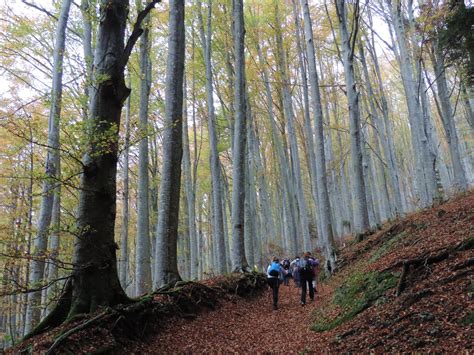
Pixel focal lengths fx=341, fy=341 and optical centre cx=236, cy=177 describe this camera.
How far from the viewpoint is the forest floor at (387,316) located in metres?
3.42

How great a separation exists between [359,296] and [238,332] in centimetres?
243

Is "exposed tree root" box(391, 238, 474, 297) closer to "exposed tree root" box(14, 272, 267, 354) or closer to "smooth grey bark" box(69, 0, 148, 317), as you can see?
"exposed tree root" box(14, 272, 267, 354)

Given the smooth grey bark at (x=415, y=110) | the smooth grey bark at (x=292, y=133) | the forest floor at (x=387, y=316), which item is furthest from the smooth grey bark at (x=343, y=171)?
the forest floor at (x=387, y=316)

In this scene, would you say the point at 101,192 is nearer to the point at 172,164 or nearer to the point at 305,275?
the point at 172,164

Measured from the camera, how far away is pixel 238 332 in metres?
6.61

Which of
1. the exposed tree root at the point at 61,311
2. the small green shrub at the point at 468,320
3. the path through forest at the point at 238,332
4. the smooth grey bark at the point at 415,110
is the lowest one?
the path through forest at the point at 238,332

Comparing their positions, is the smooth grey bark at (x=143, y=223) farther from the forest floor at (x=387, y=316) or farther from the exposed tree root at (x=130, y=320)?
the forest floor at (x=387, y=316)

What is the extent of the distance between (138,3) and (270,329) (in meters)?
9.25

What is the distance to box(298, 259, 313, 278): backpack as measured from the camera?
893cm

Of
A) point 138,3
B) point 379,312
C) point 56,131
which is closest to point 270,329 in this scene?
point 379,312

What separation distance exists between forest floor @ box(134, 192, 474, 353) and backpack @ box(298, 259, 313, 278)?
0.85 m

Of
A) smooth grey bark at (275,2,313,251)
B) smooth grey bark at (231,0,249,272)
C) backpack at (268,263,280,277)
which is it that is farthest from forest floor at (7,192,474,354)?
smooth grey bark at (275,2,313,251)

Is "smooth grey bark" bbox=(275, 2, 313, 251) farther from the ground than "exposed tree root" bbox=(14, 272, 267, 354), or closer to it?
farther from the ground

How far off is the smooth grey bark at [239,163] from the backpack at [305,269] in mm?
1833
